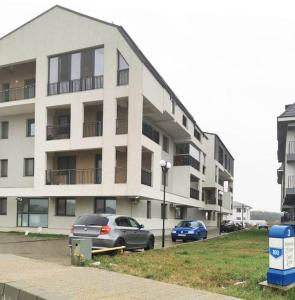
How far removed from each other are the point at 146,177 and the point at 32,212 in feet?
28.5

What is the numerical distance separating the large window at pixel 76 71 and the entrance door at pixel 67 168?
463 centimetres

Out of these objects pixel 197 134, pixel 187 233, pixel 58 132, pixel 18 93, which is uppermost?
pixel 18 93

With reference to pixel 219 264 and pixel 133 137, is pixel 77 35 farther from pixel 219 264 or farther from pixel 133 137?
pixel 219 264

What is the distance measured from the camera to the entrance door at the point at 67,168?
3253cm

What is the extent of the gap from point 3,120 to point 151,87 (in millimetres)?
12398

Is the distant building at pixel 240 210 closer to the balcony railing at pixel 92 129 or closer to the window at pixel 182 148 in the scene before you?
the window at pixel 182 148

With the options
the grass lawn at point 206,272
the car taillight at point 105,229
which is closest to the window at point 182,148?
the car taillight at point 105,229

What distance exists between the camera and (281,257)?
9.14 metres

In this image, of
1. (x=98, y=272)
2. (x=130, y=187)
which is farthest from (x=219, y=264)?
(x=130, y=187)

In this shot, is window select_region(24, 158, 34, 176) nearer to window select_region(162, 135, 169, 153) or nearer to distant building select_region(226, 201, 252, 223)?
window select_region(162, 135, 169, 153)

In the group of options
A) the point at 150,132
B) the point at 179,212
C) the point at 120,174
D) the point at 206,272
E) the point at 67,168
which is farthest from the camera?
the point at 179,212

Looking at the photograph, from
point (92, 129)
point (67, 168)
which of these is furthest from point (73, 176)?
point (92, 129)

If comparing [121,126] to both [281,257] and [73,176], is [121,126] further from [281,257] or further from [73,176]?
[281,257]

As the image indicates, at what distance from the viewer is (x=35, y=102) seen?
3322cm
